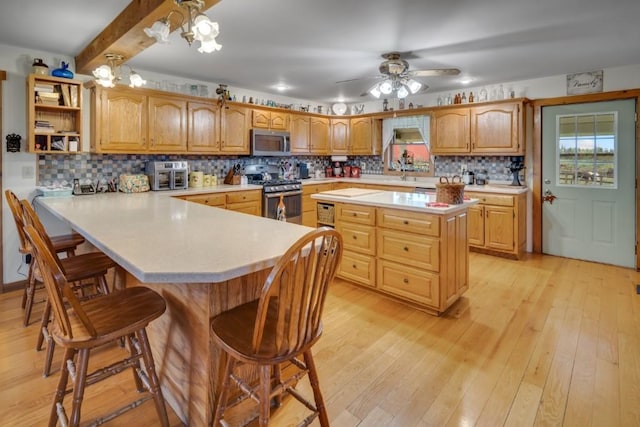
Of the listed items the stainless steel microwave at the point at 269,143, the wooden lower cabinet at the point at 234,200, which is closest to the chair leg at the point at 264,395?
the wooden lower cabinet at the point at 234,200

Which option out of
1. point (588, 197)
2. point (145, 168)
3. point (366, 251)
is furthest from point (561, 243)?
point (145, 168)

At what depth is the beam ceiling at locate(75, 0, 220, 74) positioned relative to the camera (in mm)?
2200

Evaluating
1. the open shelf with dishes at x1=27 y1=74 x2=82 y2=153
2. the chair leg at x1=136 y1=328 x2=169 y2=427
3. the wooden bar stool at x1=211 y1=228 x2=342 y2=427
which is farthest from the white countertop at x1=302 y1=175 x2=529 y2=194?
the chair leg at x1=136 y1=328 x2=169 y2=427

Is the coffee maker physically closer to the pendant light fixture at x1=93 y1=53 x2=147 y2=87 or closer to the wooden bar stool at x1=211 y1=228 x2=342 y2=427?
the wooden bar stool at x1=211 y1=228 x2=342 y2=427

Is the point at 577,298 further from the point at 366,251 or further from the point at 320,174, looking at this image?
the point at 320,174

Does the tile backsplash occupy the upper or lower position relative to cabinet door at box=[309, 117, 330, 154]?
lower

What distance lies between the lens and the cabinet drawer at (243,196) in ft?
15.1

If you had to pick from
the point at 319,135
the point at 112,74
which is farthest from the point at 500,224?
the point at 112,74

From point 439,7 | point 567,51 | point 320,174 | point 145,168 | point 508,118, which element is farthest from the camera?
point 320,174

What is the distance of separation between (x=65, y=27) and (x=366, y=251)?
3.17 m

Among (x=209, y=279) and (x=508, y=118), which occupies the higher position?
(x=508, y=118)

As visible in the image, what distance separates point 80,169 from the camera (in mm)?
3877

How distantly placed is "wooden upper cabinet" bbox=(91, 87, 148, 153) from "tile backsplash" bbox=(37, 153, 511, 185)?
0.29 m

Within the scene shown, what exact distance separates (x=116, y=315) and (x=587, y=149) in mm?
5245
